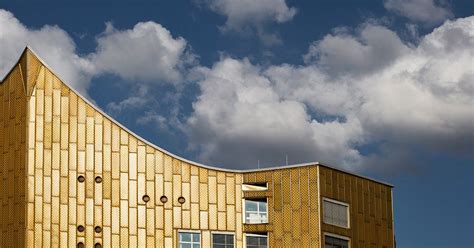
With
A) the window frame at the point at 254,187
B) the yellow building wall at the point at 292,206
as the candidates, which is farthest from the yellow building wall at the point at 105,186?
the yellow building wall at the point at 292,206

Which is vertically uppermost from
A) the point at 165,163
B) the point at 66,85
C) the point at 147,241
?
the point at 66,85

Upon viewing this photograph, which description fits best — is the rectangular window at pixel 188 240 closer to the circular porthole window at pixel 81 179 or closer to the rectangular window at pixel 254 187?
the rectangular window at pixel 254 187

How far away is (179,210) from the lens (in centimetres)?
9200

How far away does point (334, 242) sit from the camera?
305 ft

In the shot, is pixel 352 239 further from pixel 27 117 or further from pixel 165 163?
pixel 27 117

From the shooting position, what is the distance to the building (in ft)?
294

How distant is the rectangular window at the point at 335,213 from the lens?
92500mm

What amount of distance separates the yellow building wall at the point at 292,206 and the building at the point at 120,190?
3.1 inches

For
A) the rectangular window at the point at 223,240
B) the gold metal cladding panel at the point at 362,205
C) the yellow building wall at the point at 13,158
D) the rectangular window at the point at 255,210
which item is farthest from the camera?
the gold metal cladding panel at the point at 362,205

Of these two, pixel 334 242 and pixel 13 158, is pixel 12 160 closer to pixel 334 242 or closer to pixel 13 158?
pixel 13 158

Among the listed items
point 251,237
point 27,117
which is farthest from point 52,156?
point 251,237

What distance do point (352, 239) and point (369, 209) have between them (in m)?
3.81

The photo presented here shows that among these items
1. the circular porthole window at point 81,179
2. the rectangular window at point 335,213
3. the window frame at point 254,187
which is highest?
the circular porthole window at point 81,179

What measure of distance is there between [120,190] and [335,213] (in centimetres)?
1742
